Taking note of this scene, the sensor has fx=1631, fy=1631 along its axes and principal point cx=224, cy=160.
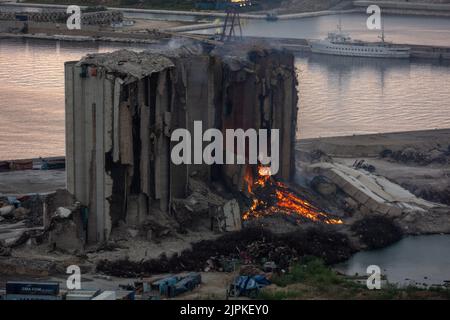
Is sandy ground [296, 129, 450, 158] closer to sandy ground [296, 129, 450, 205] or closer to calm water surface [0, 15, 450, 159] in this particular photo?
Answer: sandy ground [296, 129, 450, 205]

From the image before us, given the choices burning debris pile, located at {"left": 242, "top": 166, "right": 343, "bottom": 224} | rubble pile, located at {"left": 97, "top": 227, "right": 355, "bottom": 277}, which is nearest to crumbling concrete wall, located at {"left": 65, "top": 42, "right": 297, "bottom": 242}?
burning debris pile, located at {"left": 242, "top": 166, "right": 343, "bottom": 224}

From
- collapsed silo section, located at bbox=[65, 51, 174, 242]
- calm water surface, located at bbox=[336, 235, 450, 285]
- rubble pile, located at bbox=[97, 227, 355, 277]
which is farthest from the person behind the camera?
collapsed silo section, located at bbox=[65, 51, 174, 242]

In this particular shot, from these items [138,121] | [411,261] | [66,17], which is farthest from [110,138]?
[66,17]

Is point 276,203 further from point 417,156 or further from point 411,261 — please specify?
point 417,156

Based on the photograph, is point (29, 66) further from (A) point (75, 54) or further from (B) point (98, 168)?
(B) point (98, 168)

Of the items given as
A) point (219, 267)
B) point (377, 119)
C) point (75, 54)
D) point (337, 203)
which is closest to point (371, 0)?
point (75, 54)
